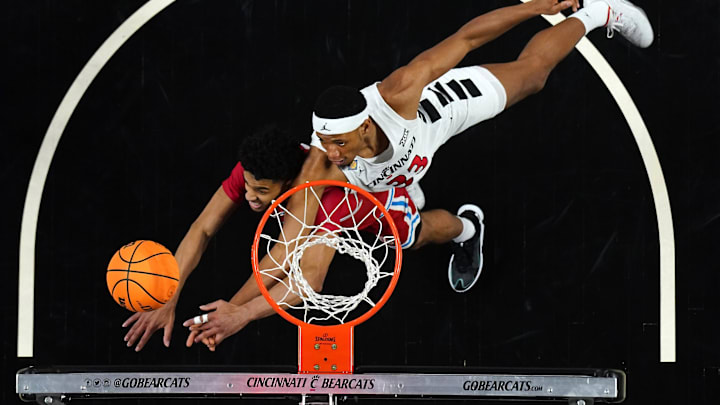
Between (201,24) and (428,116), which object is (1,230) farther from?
(428,116)

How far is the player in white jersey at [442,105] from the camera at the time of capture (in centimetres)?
460

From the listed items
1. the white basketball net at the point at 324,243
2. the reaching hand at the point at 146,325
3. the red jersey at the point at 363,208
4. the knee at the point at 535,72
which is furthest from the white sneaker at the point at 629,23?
the reaching hand at the point at 146,325

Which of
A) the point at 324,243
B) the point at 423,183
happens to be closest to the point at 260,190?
the point at 324,243

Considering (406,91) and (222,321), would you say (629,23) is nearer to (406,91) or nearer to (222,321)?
(406,91)

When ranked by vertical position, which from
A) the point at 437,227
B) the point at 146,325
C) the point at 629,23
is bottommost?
the point at 146,325

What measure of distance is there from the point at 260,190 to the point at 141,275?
765 millimetres

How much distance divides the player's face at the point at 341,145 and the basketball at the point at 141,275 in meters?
1.00

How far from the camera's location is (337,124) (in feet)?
14.7

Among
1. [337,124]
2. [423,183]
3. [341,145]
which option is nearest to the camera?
[337,124]

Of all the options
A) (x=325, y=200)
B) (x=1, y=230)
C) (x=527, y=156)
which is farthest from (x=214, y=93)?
(x=527, y=156)

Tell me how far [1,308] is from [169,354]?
Result: 1062mm

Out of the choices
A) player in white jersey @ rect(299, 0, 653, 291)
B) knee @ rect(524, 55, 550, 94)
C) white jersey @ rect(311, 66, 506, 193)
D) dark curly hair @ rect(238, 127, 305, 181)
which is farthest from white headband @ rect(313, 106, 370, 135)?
knee @ rect(524, 55, 550, 94)

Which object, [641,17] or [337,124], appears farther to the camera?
[641,17]

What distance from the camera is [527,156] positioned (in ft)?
17.6
